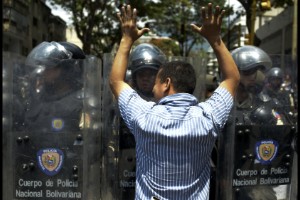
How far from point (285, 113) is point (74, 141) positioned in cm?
170

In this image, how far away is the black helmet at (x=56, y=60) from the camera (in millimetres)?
3176

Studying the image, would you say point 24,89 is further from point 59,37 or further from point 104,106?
point 59,37

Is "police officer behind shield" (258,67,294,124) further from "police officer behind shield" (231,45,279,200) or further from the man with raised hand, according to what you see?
the man with raised hand

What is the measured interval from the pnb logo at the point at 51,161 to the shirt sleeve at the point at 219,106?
1297 millimetres

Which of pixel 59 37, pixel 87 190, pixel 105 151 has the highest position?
pixel 59 37

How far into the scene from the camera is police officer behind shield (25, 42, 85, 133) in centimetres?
316

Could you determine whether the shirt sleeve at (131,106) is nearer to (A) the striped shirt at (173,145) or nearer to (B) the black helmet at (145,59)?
(A) the striped shirt at (173,145)

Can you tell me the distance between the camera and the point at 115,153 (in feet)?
10.7

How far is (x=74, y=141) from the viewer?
3150mm

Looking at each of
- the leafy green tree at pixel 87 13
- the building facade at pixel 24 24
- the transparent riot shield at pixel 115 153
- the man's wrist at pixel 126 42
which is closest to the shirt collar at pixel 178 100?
the man's wrist at pixel 126 42

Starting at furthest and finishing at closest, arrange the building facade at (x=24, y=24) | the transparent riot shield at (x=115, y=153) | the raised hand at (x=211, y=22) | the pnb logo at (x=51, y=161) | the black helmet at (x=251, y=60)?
the building facade at (x=24, y=24) → the black helmet at (x=251, y=60) → the transparent riot shield at (x=115, y=153) → the pnb logo at (x=51, y=161) → the raised hand at (x=211, y=22)

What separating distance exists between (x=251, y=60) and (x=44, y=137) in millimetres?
1800

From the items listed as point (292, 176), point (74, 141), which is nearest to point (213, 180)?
point (292, 176)

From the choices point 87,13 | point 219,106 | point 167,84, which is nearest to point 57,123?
point 167,84
